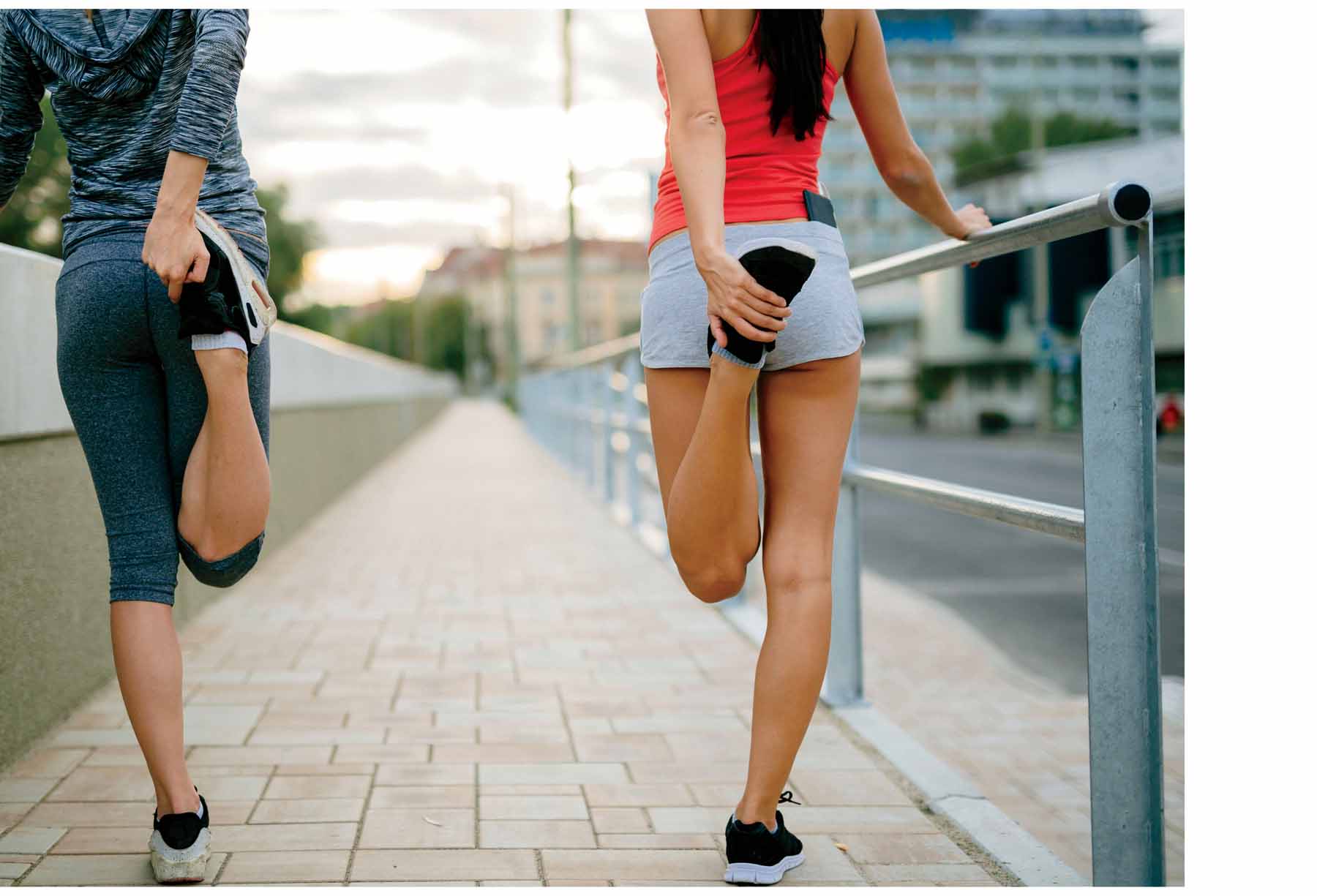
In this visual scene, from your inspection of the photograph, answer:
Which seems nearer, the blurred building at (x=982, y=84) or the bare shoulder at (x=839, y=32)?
the bare shoulder at (x=839, y=32)

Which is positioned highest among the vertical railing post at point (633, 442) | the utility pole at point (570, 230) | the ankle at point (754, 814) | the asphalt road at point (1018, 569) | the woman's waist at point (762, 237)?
the utility pole at point (570, 230)

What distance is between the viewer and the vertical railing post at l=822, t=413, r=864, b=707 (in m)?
3.08

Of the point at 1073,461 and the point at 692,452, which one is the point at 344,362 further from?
the point at 1073,461

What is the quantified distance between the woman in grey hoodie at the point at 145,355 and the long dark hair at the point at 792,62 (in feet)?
2.54

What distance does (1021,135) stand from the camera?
55.7 m

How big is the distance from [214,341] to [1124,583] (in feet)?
4.42

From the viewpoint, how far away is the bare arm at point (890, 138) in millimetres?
2025

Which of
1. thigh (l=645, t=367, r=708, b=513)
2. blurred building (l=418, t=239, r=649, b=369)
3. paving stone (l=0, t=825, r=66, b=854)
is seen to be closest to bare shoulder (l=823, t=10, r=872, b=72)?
thigh (l=645, t=367, r=708, b=513)

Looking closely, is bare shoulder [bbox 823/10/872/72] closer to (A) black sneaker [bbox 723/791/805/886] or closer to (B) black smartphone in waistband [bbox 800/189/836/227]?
(B) black smartphone in waistband [bbox 800/189/836/227]

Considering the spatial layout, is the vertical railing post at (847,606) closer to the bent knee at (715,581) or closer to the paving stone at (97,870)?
the bent knee at (715,581)

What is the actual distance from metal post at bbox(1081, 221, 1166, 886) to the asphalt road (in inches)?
2.9

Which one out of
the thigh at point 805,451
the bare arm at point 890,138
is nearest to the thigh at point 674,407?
the thigh at point 805,451

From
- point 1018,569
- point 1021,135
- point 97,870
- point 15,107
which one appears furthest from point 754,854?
point 1021,135
